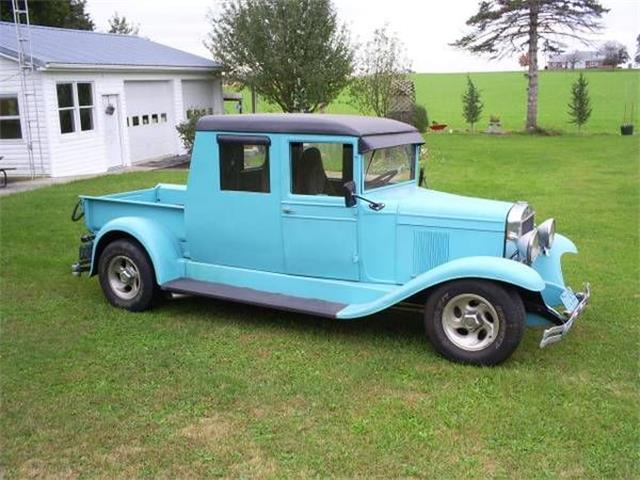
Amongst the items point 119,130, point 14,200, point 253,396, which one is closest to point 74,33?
point 119,130

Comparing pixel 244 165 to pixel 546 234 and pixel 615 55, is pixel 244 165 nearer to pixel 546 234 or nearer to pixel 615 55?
pixel 546 234

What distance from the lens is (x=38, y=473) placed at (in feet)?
12.6

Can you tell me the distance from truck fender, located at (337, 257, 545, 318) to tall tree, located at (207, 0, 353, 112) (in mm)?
20151

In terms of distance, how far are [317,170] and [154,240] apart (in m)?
1.74

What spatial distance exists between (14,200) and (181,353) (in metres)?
9.51

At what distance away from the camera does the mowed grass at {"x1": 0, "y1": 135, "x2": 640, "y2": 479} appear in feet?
12.9

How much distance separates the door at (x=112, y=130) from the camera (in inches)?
782

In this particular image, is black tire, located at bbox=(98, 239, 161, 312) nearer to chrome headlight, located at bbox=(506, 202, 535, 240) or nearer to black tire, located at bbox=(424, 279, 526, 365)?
black tire, located at bbox=(424, 279, 526, 365)

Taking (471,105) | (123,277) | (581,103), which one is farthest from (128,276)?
(471,105)

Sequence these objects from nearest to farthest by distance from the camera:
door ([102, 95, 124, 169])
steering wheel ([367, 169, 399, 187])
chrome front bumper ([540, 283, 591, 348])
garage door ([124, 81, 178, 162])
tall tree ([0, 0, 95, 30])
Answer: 1. chrome front bumper ([540, 283, 591, 348])
2. steering wheel ([367, 169, 399, 187])
3. door ([102, 95, 124, 169])
4. garage door ([124, 81, 178, 162])
5. tall tree ([0, 0, 95, 30])

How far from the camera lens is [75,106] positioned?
18.4 metres

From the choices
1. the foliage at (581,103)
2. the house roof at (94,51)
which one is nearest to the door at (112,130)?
the house roof at (94,51)

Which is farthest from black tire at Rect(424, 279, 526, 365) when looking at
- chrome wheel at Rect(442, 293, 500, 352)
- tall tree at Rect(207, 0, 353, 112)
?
tall tree at Rect(207, 0, 353, 112)

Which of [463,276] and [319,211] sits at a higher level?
[319,211]
